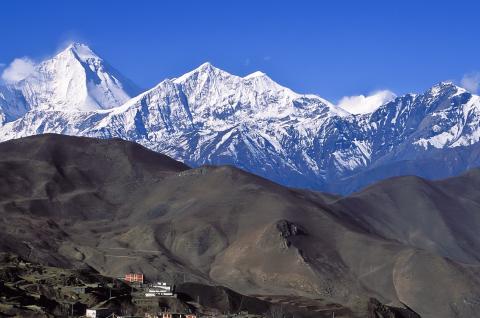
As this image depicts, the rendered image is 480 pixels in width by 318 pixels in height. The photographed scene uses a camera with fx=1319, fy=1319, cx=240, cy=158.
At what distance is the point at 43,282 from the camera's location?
18575 cm

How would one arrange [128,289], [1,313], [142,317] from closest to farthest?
1. [1,313]
2. [142,317]
3. [128,289]

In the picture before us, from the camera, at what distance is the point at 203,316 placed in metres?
184

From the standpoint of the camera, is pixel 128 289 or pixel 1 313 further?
pixel 128 289

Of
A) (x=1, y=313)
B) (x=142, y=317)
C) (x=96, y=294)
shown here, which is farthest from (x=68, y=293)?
(x=1, y=313)

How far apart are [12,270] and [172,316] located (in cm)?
3277

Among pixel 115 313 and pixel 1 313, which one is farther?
pixel 115 313

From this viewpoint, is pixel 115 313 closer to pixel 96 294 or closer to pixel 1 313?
pixel 96 294

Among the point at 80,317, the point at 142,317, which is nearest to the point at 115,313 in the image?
the point at 142,317

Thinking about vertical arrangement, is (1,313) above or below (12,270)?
below

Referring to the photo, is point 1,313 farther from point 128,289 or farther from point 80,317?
point 128,289

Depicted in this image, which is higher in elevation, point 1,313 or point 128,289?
point 128,289

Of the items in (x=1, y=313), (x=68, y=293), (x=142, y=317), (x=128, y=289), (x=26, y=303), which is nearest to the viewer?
(x=1, y=313)

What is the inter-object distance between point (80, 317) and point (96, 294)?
28.8 m

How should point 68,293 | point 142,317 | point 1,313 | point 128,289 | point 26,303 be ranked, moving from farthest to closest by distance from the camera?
point 128,289 < point 68,293 < point 142,317 < point 26,303 < point 1,313
